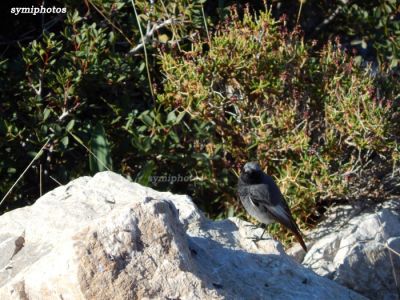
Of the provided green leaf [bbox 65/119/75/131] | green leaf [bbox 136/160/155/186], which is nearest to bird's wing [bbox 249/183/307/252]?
green leaf [bbox 136/160/155/186]

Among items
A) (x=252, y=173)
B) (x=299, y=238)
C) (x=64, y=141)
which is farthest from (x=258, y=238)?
(x=64, y=141)

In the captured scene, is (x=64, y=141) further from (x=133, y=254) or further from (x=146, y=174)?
(x=133, y=254)

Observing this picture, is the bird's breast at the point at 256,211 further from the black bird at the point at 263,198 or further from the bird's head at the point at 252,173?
the bird's head at the point at 252,173

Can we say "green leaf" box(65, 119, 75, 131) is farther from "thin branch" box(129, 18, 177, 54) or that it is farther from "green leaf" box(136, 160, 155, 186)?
"thin branch" box(129, 18, 177, 54)

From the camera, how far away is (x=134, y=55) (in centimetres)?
582

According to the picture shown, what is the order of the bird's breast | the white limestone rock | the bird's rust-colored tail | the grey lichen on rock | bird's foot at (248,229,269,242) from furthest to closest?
the bird's breast
the bird's rust-colored tail
the white limestone rock
bird's foot at (248,229,269,242)
the grey lichen on rock

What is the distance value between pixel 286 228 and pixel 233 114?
2.71 ft

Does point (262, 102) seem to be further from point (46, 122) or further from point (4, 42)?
point (4, 42)

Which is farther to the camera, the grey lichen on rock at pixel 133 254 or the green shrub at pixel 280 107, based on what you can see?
the green shrub at pixel 280 107

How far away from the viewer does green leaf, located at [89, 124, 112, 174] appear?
5.40 m

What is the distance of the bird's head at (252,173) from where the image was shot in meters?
5.39

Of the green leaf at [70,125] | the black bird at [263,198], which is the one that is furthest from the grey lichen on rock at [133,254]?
the green leaf at [70,125]

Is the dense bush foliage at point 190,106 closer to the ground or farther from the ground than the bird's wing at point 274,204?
farther from the ground

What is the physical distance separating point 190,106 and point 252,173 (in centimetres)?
60
